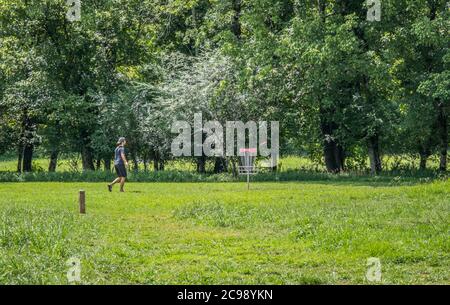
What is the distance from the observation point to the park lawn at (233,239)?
504 inches

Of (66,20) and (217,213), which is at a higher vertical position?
(66,20)

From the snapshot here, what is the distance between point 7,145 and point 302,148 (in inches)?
706

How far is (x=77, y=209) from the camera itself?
23.7 m

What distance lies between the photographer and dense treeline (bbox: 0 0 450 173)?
37906 mm

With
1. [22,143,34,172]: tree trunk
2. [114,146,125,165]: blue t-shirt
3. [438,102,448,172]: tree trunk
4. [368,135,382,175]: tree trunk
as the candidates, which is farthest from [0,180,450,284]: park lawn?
[22,143,34,172]: tree trunk

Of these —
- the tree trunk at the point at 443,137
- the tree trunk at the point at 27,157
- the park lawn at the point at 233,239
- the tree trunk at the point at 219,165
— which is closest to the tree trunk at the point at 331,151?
the tree trunk at the point at 443,137

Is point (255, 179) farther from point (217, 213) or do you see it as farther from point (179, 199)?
point (217, 213)

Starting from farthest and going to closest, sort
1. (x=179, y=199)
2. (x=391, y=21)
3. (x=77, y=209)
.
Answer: (x=391, y=21)
(x=179, y=199)
(x=77, y=209)

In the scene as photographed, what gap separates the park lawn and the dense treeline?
40.8ft

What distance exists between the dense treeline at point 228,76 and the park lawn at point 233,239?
40.8 feet

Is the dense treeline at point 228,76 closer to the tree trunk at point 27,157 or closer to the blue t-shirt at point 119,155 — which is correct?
the tree trunk at point 27,157

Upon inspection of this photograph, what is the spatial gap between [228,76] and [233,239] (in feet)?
89.6

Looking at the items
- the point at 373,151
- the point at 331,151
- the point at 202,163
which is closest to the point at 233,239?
the point at 373,151
